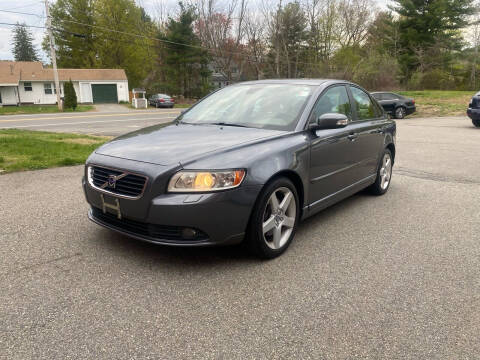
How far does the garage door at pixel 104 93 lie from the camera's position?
4321 cm

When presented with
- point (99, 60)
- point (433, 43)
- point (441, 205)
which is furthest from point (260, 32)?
point (441, 205)

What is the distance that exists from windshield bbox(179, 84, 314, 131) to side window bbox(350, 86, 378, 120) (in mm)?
992

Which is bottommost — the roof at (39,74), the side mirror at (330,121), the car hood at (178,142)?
the car hood at (178,142)

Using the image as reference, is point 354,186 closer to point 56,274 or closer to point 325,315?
point 325,315

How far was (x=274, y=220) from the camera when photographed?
3.31 metres

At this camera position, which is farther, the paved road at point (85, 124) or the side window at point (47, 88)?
the side window at point (47, 88)

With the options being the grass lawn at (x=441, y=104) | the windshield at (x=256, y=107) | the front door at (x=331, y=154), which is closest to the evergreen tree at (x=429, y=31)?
the grass lawn at (x=441, y=104)

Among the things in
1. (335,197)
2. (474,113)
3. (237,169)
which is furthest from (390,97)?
(237,169)

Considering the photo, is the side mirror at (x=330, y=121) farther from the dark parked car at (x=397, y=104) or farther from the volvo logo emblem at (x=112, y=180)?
the dark parked car at (x=397, y=104)

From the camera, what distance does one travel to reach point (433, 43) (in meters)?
38.3

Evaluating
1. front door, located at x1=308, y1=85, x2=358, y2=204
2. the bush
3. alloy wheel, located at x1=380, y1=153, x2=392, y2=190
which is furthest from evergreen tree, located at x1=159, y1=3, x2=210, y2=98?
front door, located at x1=308, y1=85, x2=358, y2=204

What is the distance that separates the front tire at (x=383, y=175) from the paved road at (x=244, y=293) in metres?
0.94

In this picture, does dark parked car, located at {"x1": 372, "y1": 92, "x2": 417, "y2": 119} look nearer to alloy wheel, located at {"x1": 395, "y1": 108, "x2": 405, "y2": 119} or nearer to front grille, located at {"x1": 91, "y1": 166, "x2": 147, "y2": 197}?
alloy wheel, located at {"x1": 395, "y1": 108, "x2": 405, "y2": 119}

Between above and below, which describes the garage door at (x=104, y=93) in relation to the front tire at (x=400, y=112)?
above
